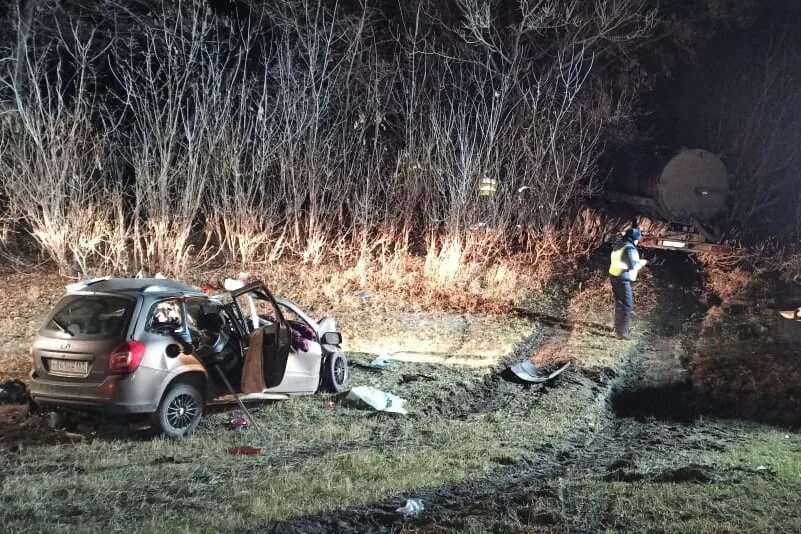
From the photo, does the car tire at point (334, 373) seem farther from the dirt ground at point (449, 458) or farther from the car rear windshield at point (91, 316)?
the car rear windshield at point (91, 316)

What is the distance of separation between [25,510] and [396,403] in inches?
196

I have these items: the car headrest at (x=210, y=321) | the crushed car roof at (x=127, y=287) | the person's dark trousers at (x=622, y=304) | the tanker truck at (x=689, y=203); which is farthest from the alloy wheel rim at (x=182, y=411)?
the tanker truck at (x=689, y=203)

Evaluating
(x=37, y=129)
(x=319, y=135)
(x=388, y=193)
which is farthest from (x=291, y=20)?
(x=37, y=129)

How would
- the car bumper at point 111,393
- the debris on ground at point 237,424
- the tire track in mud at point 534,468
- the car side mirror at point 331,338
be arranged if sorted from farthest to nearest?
the car side mirror at point 331,338
the debris on ground at point 237,424
the car bumper at point 111,393
the tire track in mud at point 534,468

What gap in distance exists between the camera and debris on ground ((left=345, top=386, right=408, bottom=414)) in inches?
354

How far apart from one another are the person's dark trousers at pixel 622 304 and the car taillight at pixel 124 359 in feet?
29.5

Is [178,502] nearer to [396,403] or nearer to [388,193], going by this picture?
[396,403]

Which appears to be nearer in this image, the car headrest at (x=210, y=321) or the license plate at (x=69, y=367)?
the license plate at (x=69, y=367)

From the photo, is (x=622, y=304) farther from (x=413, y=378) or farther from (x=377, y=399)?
(x=377, y=399)

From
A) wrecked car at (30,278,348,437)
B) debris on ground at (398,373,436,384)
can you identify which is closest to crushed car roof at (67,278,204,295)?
wrecked car at (30,278,348,437)

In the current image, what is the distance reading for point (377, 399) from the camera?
9.12 m

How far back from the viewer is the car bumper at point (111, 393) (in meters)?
6.91

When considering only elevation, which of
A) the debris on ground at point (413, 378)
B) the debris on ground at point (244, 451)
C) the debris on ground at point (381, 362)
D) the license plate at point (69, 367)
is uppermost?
the license plate at point (69, 367)

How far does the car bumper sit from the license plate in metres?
0.10
